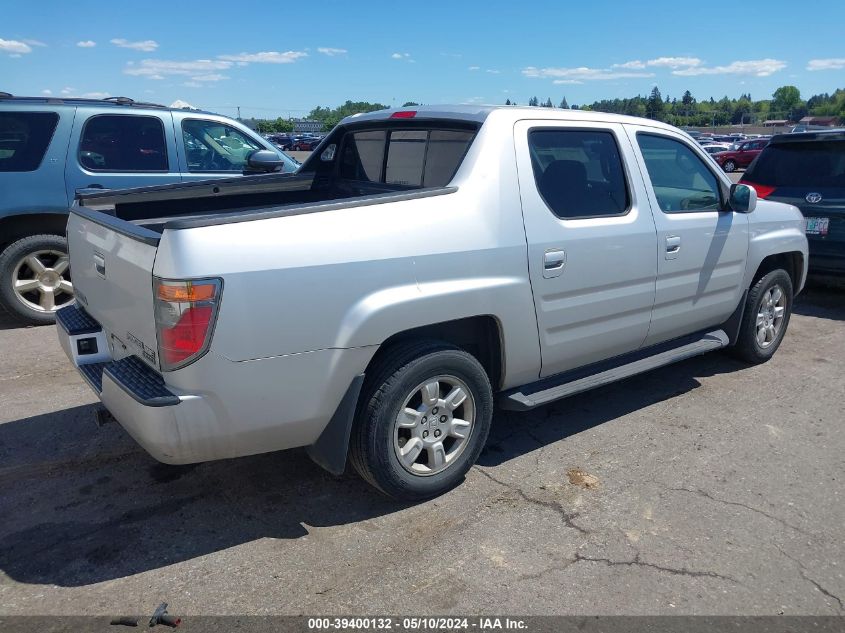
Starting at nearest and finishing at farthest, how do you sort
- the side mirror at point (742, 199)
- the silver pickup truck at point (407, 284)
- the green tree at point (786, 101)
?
the silver pickup truck at point (407, 284) < the side mirror at point (742, 199) < the green tree at point (786, 101)

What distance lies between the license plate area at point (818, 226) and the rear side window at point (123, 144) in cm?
664

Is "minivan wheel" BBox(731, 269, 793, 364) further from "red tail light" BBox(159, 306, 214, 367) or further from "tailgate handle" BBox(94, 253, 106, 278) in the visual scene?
"tailgate handle" BBox(94, 253, 106, 278)

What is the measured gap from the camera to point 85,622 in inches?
108

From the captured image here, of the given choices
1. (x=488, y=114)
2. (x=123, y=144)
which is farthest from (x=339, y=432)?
(x=123, y=144)

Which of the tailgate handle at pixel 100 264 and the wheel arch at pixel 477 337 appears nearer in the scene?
the tailgate handle at pixel 100 264

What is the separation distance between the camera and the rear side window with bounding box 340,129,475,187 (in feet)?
13.1

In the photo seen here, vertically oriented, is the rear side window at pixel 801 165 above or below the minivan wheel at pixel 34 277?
above

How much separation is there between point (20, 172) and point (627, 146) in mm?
5235

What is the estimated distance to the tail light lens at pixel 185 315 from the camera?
2797mm

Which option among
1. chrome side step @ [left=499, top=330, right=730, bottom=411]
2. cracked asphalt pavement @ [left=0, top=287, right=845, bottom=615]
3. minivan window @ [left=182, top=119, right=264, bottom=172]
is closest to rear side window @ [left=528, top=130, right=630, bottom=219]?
chrome side step @ [left=499, top=330, right=730, bottom=411]

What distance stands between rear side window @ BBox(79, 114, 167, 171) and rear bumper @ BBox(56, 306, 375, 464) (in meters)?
4.17

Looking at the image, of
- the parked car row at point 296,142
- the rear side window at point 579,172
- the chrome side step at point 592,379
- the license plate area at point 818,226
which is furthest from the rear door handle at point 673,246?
the parked car row at point 296,142

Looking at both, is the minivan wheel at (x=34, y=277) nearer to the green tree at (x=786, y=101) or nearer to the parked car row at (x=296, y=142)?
the parked car row at (x=296, y=142)

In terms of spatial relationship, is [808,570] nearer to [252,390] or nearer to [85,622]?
[252,390]
